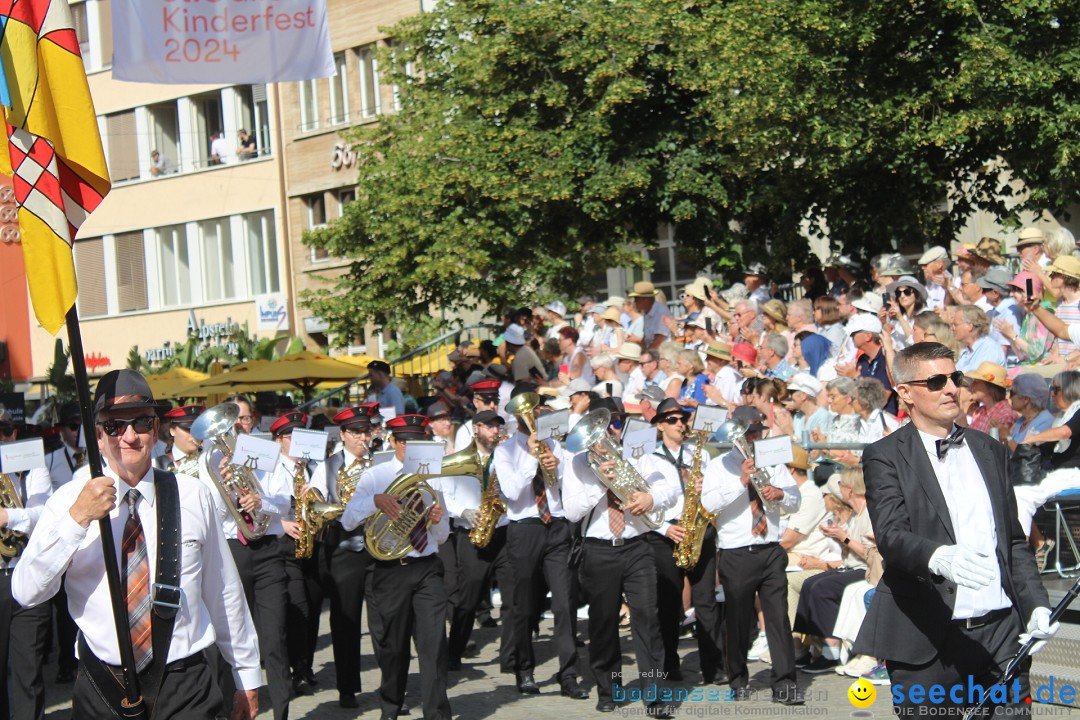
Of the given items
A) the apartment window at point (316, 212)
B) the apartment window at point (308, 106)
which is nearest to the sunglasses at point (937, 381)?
the apartment window at point (316, 212)

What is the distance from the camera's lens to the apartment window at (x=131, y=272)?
39250 millimetres

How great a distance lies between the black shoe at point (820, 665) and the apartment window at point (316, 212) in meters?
25.6

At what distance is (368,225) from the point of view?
21.6 metres

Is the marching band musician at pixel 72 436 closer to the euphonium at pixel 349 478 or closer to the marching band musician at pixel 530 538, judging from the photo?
the euphonium at pixel 349 478

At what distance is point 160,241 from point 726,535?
31.3 meters

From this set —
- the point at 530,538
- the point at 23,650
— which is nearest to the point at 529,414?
the point at 530,538

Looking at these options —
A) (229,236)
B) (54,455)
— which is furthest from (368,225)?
(229,236)

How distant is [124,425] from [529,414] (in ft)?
17.5

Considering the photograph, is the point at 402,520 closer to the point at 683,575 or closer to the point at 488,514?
the point at 488,514

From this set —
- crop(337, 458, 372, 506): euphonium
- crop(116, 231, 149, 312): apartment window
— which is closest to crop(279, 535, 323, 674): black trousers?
crop(337, 458, 372, 506): euphonium

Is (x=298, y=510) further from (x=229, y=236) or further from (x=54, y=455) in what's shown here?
(x=229, y=236)

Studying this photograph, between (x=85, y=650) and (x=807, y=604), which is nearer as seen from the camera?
(x=85, y=650)

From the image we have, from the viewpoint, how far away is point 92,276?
1594 inches

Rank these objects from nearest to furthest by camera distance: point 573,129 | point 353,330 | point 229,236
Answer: point 573,129
point 353,330
point 229,236
